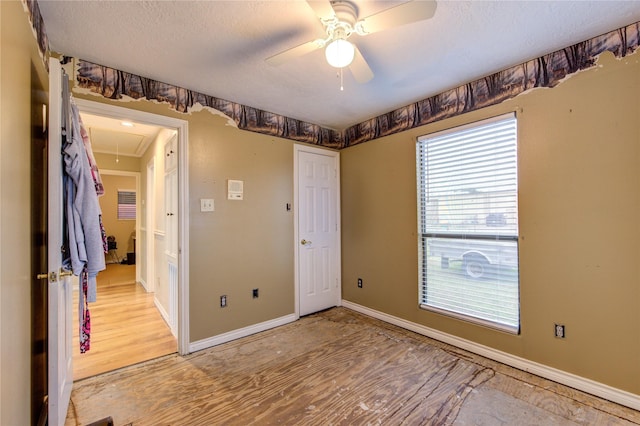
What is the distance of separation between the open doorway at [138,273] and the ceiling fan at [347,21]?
1.72 metres

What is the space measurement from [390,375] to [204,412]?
1.38 metres

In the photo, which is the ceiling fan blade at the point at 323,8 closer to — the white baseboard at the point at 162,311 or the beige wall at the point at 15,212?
the beige wall at the point at 15,212

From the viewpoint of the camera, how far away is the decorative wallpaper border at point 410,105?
1.89 meters

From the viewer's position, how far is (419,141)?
302 centimetres

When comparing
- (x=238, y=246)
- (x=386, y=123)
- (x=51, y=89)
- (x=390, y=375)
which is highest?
(x=386, y=123)

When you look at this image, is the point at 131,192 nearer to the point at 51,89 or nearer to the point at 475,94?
the point at 51,89

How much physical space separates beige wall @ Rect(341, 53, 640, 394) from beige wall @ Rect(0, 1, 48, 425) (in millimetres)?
3042

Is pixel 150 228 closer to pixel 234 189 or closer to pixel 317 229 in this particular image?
pixel 234 189

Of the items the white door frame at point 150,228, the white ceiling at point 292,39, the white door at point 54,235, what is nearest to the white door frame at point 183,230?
the white ceiling at point 292,39

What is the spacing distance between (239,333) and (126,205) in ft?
22.5

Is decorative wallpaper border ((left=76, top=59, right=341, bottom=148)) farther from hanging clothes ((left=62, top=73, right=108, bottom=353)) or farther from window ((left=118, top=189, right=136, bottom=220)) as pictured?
window ((left=118, top=189, right=136, bottom=220))

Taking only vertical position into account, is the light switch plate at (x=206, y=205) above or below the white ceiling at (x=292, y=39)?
below

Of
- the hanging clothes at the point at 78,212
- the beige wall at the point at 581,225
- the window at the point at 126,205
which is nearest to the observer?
the hanging clothes at the point at 78,212

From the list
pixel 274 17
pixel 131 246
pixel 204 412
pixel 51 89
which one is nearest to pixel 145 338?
pixel 204 412
